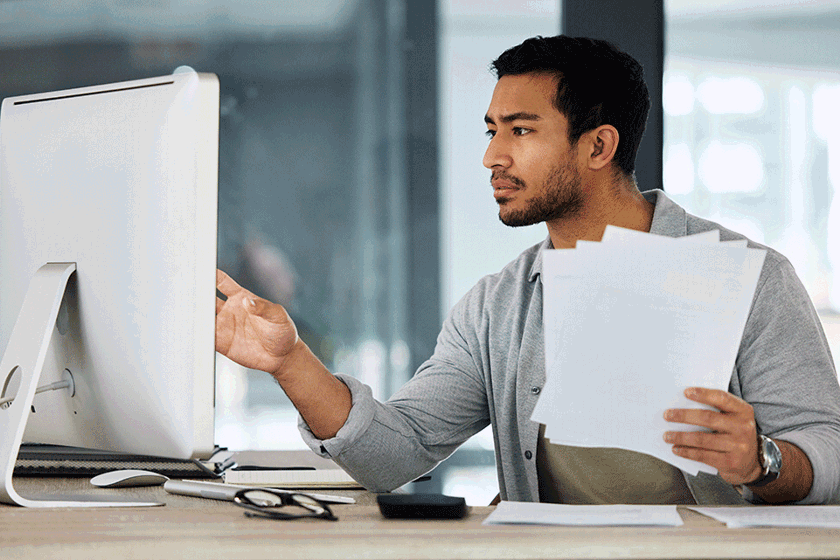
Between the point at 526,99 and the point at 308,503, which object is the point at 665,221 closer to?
the point at 526,99

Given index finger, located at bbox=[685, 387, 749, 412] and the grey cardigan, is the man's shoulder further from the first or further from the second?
index finger, located at bbox=[685, 387, 749, 412]

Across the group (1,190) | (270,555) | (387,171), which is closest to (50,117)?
(1,190)

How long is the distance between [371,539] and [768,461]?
561mm

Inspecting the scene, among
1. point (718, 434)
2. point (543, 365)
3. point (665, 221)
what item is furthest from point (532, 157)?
point (718, 434)

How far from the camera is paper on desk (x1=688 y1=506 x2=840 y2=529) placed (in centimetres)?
83

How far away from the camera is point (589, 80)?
1.73 m

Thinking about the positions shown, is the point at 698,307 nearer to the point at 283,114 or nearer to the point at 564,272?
the point at 564,272

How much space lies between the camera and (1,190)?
3.56 ft

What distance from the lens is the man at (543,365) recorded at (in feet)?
3.64

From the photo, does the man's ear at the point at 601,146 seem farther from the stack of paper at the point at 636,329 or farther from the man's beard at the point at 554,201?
the stack of paper at the point at 636,329

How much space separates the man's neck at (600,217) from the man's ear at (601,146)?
0.06m

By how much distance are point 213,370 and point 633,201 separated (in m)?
1.09

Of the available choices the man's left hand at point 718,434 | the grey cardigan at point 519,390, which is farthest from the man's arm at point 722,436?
the grey cardigan at point 519,390

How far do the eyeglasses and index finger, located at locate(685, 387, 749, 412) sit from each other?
0.43 m
